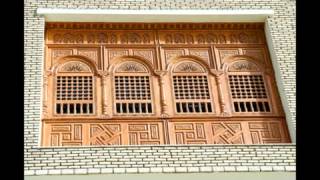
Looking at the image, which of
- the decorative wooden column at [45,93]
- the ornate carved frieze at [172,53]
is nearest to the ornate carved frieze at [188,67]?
the ornate carved frieze at [172,53]

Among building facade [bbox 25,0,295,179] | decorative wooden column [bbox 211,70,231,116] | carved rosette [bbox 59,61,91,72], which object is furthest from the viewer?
carved rosette [bbox 59,61,91,72]

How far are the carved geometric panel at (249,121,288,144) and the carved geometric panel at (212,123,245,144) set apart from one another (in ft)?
0.59

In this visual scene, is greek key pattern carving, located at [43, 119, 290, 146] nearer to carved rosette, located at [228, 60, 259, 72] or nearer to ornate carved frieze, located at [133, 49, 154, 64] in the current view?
carved rosette, located at [228, 60, 259, 72]

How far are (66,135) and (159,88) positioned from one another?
1.48m

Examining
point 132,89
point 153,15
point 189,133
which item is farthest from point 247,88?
point 153,15

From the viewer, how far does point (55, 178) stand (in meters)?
6.65

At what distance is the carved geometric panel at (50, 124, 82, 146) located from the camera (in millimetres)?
7359

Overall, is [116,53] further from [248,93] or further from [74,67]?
[248,93]

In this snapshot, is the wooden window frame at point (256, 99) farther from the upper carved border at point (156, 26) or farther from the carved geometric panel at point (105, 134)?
the carved geometric panel at point (105, 134)

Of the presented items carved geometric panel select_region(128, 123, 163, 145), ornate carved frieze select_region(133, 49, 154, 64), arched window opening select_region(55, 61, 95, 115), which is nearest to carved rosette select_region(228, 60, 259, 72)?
ornate carved frieze select_region(133, 49, 154, 64)

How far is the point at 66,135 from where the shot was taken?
24.4ft

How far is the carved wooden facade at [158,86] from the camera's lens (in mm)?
7547

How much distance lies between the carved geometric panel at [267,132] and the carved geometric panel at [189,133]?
69 centimetres
